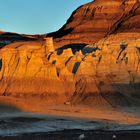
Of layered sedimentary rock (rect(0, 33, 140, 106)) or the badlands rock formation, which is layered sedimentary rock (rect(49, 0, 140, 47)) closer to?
the badlands rock formation

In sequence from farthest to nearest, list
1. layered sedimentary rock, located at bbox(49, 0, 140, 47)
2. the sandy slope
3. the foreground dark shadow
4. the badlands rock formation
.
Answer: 1. layered sedimentary rock, located at bbox(49, 0, 140, 47)
2. the badlands rock formation
3. the sandy slope
4. the foreground dark shadow

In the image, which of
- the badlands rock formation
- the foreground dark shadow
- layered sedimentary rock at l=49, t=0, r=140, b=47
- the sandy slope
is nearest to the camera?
the foreground dark shadow

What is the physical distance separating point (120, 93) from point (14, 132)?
24.0 m

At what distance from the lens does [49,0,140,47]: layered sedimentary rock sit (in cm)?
10112

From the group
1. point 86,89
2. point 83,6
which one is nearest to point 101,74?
point 86,89

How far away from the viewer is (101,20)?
108 metres

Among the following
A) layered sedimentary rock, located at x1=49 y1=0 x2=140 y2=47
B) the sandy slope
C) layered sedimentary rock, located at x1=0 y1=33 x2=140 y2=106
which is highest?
layered sedimentary rock, located at x1=49 y1=0 x2=140 y2=47

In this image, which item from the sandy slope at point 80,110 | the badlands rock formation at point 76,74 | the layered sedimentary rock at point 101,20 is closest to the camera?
the sandy slope at point 80,110

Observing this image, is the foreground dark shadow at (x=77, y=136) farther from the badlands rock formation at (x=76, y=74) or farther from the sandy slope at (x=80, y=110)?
the badlands rock formation at (x=76, y=74)

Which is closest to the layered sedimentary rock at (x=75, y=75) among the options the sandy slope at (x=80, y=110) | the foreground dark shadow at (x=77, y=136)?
the sandy slope at (x=80, y=110)

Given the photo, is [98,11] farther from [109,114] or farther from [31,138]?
[31,138]

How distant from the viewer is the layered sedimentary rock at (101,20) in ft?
332

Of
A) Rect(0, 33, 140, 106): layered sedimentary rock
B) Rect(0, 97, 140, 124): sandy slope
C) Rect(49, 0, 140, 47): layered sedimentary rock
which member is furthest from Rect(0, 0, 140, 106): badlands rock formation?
Rect(49, 0, 140, 47): layered sedimentary rock

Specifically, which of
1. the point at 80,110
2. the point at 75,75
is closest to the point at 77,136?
the point at 80,110
